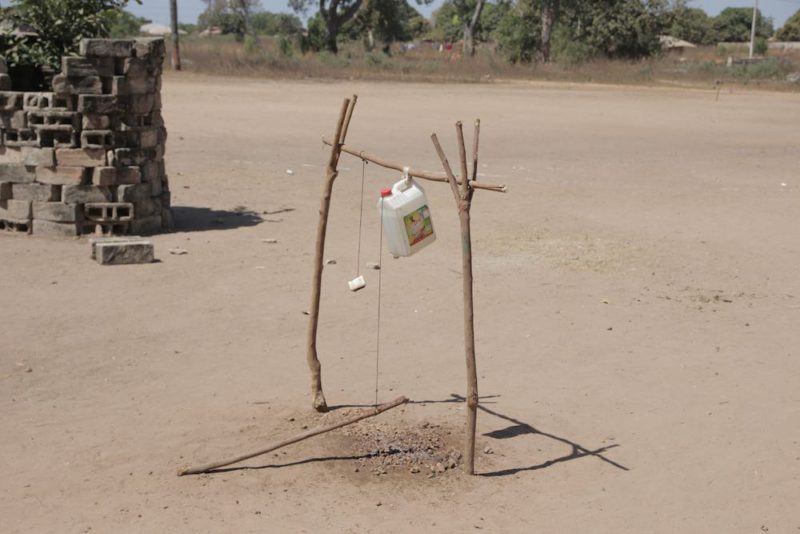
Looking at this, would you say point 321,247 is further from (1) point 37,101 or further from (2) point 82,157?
(1) point 37,101

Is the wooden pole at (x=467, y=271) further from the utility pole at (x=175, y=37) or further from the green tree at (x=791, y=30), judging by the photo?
the green tree at (x=791, y=30)

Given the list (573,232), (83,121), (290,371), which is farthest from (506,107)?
(290,371)

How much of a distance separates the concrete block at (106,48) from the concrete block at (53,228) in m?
1.92

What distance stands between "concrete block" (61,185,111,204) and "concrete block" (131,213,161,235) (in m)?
0.47

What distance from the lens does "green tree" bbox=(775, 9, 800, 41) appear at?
3172 inches

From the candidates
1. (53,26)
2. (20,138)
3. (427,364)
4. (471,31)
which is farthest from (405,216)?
(471,31)

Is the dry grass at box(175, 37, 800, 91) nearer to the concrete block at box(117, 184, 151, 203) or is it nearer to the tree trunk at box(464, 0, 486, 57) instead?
the tree trunk at box(464, 0, 486, 57)

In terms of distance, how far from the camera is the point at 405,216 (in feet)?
19.6

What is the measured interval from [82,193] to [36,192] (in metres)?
0.56

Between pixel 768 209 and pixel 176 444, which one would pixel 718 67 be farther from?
pixel 176 444

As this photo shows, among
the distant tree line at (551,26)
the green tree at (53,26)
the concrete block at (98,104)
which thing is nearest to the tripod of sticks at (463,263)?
the concrete block at (98,104)

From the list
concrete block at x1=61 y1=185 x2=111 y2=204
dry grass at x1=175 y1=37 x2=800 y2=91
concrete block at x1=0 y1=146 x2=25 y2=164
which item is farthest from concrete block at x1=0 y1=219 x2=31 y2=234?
dry grass at x1=175 y1=37 x2=800 y2=91

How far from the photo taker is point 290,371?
25.3 feet

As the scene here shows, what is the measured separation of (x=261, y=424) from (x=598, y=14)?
4622cm
